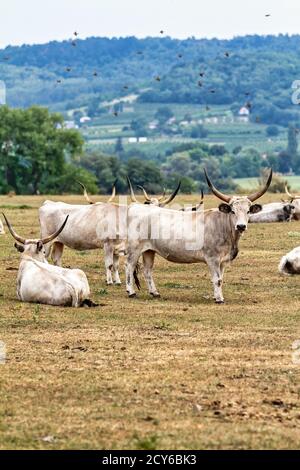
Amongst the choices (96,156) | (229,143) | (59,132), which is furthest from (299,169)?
(229,143)

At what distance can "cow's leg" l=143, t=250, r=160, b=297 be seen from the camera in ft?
59.9

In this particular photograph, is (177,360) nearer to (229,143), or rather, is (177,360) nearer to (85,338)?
(85,338)

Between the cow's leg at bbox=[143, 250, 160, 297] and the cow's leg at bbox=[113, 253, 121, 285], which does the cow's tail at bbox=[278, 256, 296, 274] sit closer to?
the cow's leg at bbox=[113, 253, 121, 285]

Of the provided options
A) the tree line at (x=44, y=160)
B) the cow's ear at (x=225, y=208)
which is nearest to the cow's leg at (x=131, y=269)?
the cow's ear at (x=225, y=208)

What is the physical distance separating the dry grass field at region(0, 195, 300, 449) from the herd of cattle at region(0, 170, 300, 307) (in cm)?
31

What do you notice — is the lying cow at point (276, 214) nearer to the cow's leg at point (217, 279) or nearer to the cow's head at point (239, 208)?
the cow's head at point (239, 208)

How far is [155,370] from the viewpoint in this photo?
1212 cm

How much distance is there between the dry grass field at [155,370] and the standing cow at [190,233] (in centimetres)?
47

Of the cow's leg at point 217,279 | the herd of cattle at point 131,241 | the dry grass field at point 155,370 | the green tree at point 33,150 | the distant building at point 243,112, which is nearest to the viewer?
the dry grass field at point 155,370

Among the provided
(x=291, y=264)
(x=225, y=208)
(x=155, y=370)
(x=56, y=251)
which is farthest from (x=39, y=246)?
(x=155, y=370)

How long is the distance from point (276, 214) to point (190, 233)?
16.7m

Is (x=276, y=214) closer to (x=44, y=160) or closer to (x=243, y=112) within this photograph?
(x=44, y=160)

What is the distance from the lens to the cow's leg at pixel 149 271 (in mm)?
18266
